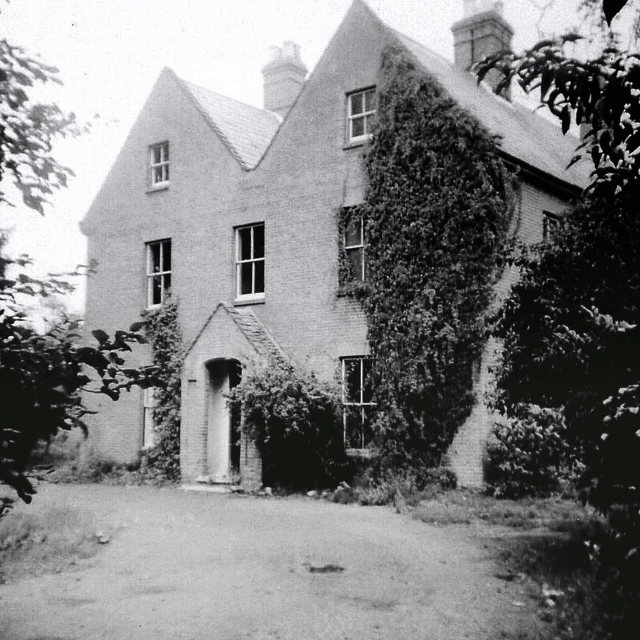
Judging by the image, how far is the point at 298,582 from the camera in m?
9.10

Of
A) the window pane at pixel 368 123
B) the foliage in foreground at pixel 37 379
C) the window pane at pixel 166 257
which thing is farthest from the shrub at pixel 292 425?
the foliage in foreground at pixel 37 379

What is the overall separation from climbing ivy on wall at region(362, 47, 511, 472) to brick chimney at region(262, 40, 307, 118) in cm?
1024

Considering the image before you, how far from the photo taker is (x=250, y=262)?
20406 mm

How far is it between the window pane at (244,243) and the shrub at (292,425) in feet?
12.6

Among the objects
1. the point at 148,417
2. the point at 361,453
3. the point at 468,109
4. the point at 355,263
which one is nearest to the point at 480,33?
the point at 468,109

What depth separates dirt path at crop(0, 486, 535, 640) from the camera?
24.1ft

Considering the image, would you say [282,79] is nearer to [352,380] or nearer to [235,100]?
[235,100]

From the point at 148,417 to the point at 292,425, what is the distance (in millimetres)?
6565

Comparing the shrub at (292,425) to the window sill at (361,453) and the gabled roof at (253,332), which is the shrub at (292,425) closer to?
the window sill at (361,453)

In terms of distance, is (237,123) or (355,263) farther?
(237,123)

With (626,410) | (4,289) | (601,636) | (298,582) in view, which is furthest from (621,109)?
(298,582)

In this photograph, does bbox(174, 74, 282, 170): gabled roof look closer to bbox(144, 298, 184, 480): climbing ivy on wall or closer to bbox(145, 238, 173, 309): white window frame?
bbox(145, 238, 173, 309): white window frame

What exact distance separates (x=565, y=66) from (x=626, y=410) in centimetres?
248

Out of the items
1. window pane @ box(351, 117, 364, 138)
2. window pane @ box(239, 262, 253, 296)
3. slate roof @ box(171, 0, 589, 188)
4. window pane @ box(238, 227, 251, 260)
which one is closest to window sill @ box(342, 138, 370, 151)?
window pane @ box(351, 117, 364, 138)
